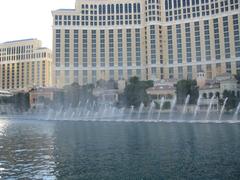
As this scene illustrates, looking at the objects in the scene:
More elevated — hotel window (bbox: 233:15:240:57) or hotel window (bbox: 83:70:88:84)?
hotel window (bbox: 233:15:240:57)

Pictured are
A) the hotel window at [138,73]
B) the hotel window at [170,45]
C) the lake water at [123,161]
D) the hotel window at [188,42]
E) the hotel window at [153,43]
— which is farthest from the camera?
the hotel window at [138,73]

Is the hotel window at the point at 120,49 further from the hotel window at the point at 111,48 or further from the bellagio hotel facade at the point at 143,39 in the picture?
the hotel window at the point at 111,48

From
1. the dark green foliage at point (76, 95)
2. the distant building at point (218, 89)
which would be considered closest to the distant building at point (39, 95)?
the dark green foliage at point (76, 95)

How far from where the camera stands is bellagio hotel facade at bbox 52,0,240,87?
135375 millimetres

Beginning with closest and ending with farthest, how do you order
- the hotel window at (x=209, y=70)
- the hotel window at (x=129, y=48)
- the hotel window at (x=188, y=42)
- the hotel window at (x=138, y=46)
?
the hotel window at (x=209, y=70)
the hotel window at (x=188, y=42)
the hotel window at (x=138, y=46)
the hotel window at (x=129, y=48)

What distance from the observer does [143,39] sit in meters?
147

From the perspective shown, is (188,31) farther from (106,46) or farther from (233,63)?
(106,46)

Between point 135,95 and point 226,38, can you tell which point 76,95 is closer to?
point 135,95

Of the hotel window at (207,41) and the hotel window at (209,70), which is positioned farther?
the hotel window at (207,41)

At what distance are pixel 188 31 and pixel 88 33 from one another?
163ft

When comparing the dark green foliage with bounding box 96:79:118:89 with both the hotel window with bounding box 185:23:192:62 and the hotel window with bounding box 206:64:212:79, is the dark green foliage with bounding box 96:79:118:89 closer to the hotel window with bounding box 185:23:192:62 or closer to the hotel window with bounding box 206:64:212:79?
the hotel window with bounding box 185:23:192:62

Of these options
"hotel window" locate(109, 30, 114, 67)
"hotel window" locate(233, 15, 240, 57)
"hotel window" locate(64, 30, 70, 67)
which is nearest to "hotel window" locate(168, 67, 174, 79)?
"hotel window" locate(109, 30, 114, 67)

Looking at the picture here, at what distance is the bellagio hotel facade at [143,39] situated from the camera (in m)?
135

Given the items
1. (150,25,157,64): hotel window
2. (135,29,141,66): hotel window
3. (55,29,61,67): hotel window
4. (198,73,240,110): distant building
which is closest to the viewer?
(198,73,240,110): distant building
